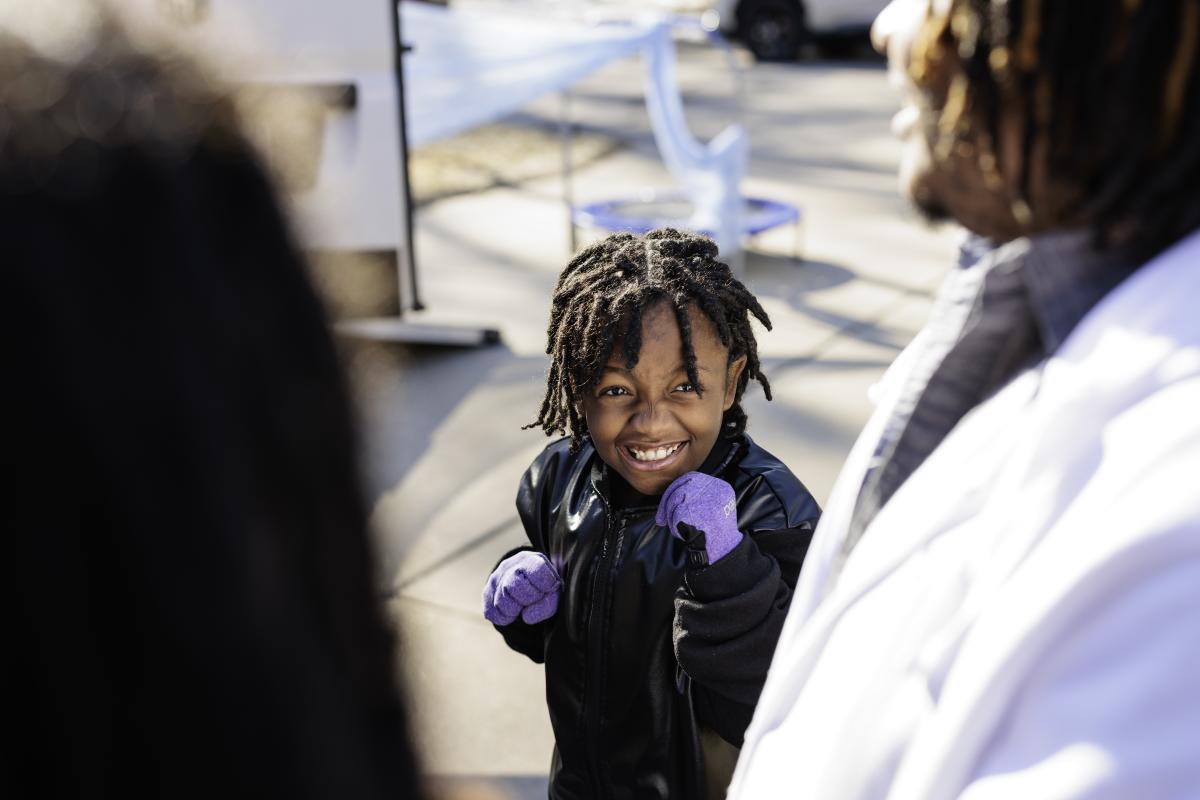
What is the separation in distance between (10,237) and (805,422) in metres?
4.24

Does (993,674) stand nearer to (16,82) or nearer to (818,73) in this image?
(16,82)

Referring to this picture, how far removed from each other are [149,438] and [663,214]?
21.5ft

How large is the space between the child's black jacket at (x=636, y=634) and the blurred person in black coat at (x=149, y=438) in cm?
121

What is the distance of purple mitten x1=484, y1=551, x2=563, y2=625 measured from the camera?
1875 millimetres

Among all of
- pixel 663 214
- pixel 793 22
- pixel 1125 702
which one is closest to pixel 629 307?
pixel 1125 702

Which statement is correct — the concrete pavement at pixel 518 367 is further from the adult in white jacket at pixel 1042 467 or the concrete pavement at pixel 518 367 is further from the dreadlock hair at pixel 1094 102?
the dreadlock hair at pixel 1094 102

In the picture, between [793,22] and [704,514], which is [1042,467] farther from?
[793,22]

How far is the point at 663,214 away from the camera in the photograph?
22.9 ft

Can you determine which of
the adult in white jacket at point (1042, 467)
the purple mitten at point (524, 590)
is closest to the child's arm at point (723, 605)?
the purple mitten at point (524, 590)

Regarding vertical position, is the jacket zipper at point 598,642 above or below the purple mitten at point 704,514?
below

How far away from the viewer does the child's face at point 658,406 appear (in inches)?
73.9

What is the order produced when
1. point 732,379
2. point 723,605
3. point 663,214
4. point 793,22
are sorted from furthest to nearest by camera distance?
1. point 793,22
2. point 663,214
3. point 732,379
4. point 723,605

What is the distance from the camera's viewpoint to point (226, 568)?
1.83 ft

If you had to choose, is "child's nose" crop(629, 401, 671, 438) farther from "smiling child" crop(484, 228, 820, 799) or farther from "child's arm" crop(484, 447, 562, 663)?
"child's arm" crop(484, 447, 562, 663)
